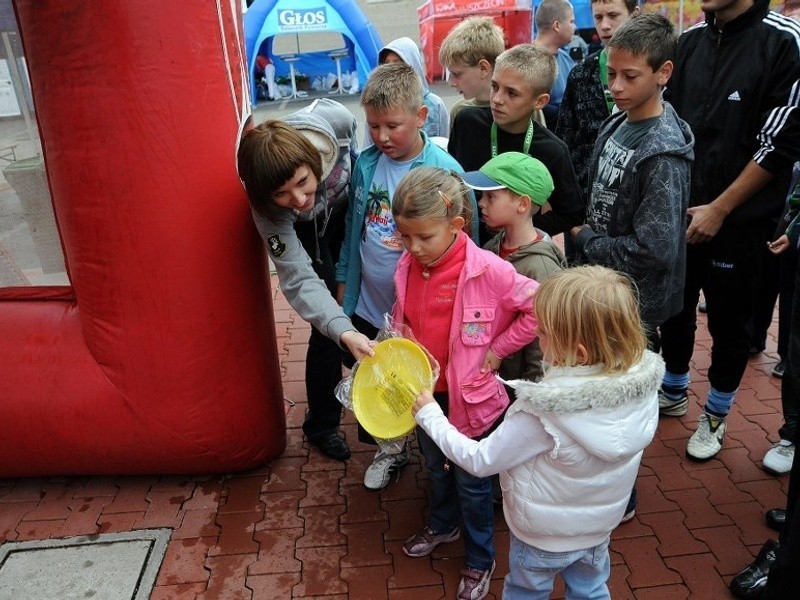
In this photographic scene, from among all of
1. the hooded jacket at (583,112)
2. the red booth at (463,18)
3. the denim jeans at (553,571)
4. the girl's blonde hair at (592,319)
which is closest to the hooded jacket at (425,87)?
the hooded jacket at (583,112)

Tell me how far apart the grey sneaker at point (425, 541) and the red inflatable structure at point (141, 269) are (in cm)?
80

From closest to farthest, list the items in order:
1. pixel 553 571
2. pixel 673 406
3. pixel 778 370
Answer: pixel 553 571 < pixel 673 406 < pixel 778 370

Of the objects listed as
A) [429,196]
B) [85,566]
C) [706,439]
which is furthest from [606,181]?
[85,566]

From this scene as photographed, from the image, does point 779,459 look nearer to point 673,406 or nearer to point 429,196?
point 673,406

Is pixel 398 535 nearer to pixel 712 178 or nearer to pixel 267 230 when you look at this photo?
pixel 267 230

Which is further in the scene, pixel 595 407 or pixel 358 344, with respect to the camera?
pixel 358 344

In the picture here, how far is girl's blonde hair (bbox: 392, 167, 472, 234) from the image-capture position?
204cm

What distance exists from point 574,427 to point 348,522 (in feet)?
4.72

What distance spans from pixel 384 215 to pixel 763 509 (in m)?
1.88

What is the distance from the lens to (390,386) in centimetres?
208

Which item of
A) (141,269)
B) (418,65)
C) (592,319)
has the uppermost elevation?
(418,65)

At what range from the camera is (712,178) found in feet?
9.02

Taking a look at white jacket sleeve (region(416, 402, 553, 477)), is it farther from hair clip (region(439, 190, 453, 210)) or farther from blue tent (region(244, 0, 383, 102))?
blue tent (region(244, 0, 383, 102))

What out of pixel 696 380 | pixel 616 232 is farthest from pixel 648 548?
pixel 696 380
